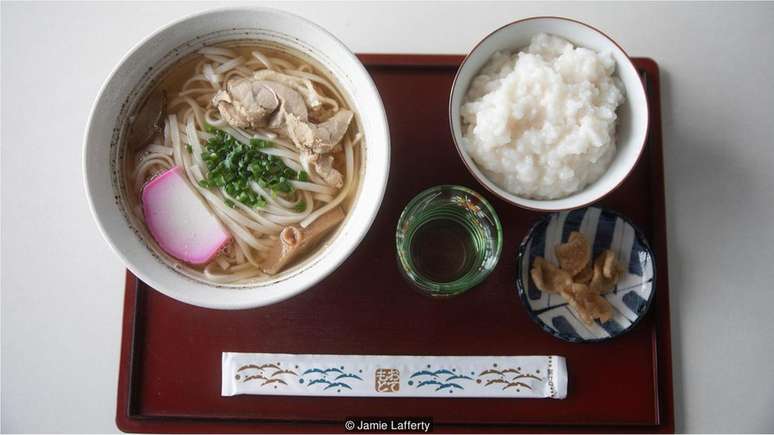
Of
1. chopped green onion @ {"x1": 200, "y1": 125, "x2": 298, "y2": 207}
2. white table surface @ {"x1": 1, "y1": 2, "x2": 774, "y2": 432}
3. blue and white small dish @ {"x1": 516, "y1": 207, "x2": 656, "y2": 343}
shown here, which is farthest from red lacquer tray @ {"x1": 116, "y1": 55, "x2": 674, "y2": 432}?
chopped green onion @ {"x1": 200, "y1": 125, "x2": 298, "y2": 207}

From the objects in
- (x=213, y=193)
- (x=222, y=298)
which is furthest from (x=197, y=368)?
(x=213, y=193)

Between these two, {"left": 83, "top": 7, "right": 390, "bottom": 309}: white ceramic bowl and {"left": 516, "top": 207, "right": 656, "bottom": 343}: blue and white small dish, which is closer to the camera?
{"left": 83, "top": 7, "right": 390, "bottom": 309}: white ceramic bowl

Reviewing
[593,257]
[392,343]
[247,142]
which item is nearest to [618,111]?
[593,257]

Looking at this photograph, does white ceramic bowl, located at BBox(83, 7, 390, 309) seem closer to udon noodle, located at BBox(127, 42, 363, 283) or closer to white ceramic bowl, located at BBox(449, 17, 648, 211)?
udon noodle, located at BBox(127, 42, 363, 283)

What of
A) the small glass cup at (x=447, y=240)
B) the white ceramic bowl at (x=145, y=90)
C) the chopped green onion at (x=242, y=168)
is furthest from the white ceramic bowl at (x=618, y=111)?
the chopped green onion at (x=242, y=168)

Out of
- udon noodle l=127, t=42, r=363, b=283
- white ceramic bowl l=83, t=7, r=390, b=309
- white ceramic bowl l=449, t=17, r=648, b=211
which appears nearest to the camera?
white ceramic bowl l=83, t=7, r=390, b=309
